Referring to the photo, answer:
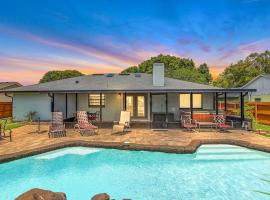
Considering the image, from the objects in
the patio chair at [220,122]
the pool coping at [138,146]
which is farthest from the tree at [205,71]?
the pool coping at [138,146]

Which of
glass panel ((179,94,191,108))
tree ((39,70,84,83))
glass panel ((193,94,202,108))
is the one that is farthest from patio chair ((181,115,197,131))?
tree ((39,70,84,83))

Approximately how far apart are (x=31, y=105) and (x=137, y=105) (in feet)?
30.2

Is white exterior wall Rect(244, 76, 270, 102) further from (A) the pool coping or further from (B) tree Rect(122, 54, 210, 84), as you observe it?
(A) the pool coping

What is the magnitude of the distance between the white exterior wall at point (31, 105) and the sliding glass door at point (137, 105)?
277 inches

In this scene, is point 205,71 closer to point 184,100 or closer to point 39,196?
point 184,100

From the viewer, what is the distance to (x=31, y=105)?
55.9 ft

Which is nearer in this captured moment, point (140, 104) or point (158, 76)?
point (158, 76)

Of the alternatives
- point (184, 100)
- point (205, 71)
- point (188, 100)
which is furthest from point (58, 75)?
point (188, 100)

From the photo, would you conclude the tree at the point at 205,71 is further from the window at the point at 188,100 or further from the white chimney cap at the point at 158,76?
the white chimney cap at the point at 158,76

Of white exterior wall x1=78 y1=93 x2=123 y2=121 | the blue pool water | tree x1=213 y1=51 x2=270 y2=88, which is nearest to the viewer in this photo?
the blue pool water

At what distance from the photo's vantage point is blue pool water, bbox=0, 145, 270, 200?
5730 mm

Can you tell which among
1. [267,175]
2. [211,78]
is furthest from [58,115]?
[211,78]

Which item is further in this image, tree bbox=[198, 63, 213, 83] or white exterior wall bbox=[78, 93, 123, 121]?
tree bbox=[198, 63, 213, 83]

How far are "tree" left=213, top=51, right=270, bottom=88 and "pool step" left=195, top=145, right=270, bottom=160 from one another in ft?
122
